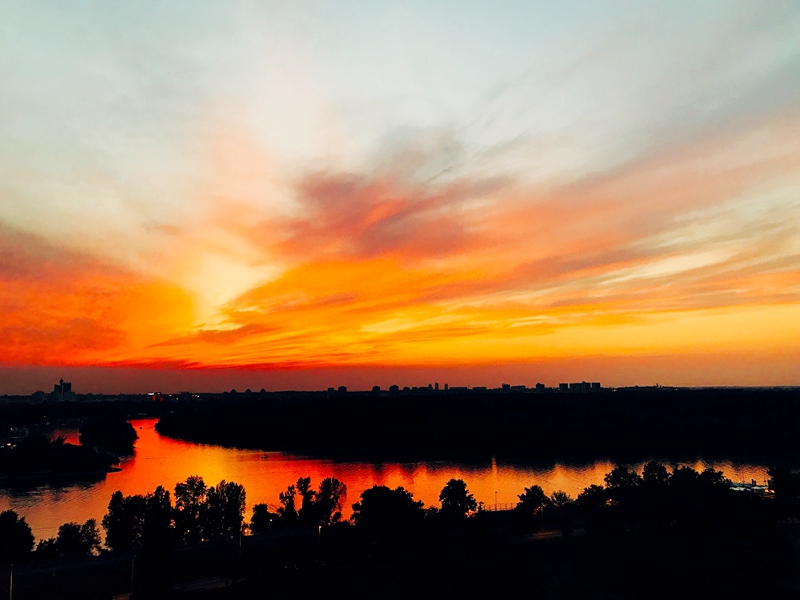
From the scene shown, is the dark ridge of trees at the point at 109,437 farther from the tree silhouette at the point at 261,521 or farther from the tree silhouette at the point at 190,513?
the tree silhouette at the point at 261,521

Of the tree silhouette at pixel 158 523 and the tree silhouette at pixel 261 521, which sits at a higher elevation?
the tree silhouette at pixel 158 523

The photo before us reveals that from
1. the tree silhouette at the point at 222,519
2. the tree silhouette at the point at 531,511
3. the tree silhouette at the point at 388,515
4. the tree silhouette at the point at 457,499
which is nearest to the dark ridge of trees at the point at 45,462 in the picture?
the tree silhouette at the point at 222,519

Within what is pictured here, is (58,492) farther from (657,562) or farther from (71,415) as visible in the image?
(71,415)

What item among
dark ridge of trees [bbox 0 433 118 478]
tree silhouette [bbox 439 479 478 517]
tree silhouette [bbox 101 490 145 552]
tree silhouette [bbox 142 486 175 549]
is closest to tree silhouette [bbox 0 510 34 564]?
tree silhouette [bbox 101 490 145 552]

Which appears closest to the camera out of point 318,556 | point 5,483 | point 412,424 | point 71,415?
point 318,556

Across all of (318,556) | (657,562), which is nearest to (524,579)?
(657,562)
